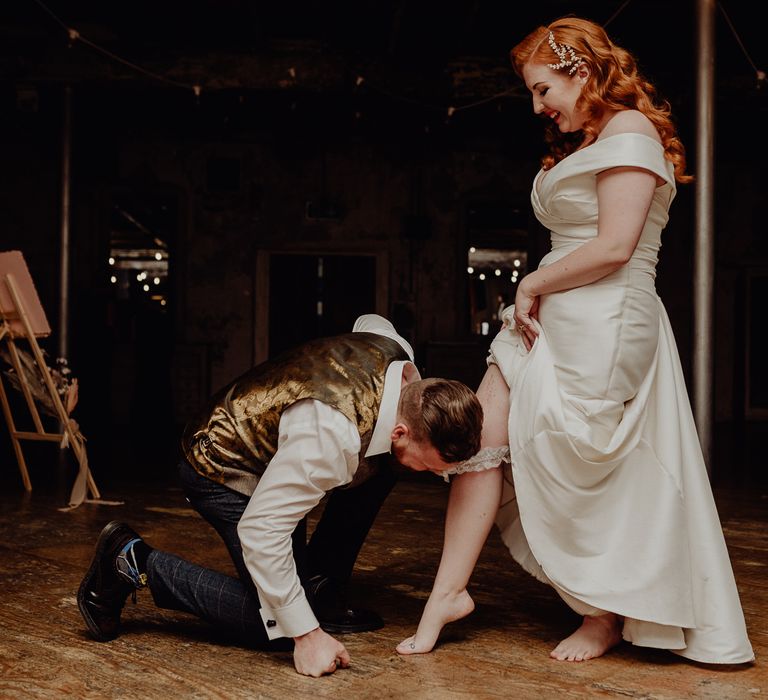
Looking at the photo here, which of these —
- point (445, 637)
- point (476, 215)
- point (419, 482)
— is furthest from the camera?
point (476, 215)

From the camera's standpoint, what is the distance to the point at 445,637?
225cm

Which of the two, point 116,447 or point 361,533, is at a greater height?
point 361,533

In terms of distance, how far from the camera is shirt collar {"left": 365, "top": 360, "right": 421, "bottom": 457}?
193 cm

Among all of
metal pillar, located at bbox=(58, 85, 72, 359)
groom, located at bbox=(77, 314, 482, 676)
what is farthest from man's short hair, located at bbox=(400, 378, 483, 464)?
metal pillar, located at bbox=(58, 85, 72, 359)

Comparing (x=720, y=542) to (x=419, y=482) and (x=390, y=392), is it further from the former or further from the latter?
(x=419, y=482)

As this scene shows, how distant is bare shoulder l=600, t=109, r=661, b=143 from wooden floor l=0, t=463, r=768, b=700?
1246 millimetres

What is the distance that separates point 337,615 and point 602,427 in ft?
2.79

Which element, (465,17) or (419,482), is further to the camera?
(465,17)

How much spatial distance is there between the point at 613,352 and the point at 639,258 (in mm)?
257

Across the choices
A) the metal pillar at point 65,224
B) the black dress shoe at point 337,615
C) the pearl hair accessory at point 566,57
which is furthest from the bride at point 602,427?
the metal pillar at point 65,224

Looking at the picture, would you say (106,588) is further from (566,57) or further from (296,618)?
(566,57)

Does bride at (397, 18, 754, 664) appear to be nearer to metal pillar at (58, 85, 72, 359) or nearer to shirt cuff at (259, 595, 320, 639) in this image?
shirt cuff at (259, 595, 320, 639)

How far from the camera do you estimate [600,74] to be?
2088mm

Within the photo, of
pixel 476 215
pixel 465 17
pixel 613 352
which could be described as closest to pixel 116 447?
pixel 465 17
